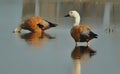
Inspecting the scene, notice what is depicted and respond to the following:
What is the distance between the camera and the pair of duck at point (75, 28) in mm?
9758

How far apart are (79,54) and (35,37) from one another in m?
Result: 2.48

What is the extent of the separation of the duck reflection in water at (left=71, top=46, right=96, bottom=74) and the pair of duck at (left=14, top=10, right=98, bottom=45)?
0.73 feet

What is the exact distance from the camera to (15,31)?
472 inches

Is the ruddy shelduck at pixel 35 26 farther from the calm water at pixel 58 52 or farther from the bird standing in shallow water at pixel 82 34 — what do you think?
the bird standing in shallow water at pixel 82 34

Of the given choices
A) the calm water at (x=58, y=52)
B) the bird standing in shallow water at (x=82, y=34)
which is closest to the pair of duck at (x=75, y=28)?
the bird standing in shallow water at (x=82, y=34)

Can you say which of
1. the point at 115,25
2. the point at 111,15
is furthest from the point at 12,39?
the point at 111,15

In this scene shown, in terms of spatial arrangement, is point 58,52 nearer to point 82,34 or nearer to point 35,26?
point 82,34

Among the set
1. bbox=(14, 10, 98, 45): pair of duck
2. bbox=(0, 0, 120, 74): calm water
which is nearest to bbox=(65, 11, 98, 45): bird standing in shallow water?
bbox=(14, 10, 98, 45): pair of duck

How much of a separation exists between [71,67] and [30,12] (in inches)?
392

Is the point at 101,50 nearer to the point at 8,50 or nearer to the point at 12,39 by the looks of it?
the point at 8,50

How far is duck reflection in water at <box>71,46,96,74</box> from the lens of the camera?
25.8ft

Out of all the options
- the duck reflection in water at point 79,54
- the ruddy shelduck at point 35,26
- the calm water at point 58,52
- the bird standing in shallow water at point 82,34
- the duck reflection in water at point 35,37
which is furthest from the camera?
A: the ruddy shelduck at point 35,26

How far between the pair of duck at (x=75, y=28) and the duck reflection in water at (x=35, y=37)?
182mm

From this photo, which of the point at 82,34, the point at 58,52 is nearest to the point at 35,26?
the point at 82,34
